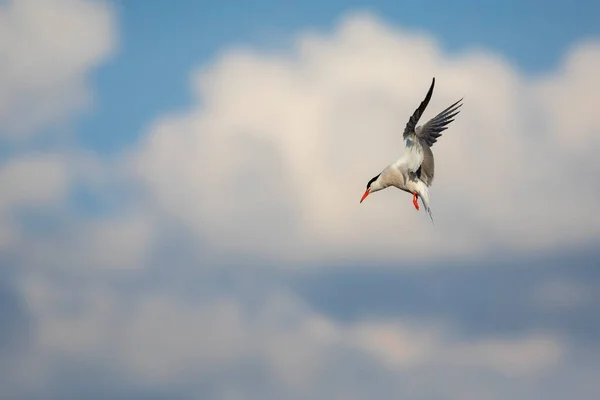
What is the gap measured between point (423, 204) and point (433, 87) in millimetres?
9782

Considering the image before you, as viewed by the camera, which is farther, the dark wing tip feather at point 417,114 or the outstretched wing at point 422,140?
the outstretched wing at point 422,140

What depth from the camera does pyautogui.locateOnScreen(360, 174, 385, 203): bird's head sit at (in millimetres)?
49906

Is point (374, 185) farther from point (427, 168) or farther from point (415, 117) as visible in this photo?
point (415, 117)

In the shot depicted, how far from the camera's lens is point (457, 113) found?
48.4m

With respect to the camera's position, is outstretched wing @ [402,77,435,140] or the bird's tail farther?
the bird's tail

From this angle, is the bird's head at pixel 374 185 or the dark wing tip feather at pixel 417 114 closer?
the dark wing tip feather at pixel 417 114

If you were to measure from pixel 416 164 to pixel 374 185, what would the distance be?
9.64 ft

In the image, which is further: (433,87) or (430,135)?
(430,135)

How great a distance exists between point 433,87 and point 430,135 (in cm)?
761

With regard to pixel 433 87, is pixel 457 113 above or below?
above

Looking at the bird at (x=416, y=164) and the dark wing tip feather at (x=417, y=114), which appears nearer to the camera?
the dark wing tip feather at (x=417, y=114)

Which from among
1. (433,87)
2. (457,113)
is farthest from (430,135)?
(433,87)

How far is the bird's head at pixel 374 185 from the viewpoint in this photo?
4991 centimetres

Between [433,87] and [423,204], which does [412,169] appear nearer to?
[423,204]
